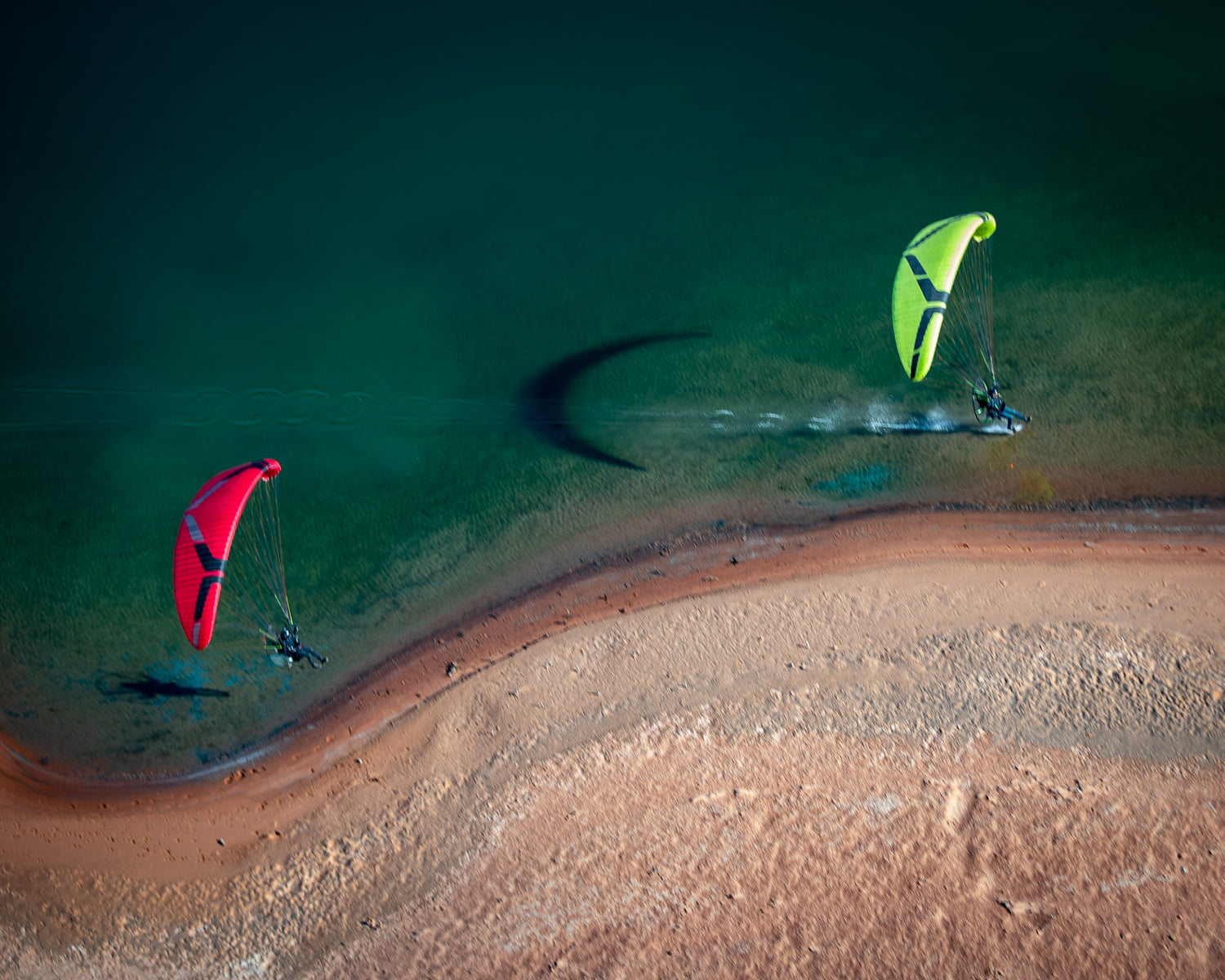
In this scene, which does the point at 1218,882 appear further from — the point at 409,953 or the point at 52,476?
the point at 52,476

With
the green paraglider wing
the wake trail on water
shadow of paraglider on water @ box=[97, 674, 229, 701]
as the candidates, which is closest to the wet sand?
shadow of paraglider on water @ box=[97, 674, 229, 701]

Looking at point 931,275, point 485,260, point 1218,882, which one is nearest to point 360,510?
point 485,260

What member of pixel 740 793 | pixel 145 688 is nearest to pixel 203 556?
pixel 145 688

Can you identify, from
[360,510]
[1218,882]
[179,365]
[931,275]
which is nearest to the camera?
[1218,882]

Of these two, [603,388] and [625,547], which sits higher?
[603,388]

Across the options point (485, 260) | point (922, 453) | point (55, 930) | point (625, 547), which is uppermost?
point (485, 260)

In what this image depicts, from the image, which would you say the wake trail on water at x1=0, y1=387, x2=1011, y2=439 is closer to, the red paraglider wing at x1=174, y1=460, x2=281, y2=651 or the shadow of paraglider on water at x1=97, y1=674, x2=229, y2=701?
the red paraglider wing at x1=174, y1=460, x2=281, y2=651

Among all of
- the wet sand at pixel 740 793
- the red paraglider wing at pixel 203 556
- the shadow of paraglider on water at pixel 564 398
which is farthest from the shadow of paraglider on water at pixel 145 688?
the shadow of paraglider on water at pixel 564 398
